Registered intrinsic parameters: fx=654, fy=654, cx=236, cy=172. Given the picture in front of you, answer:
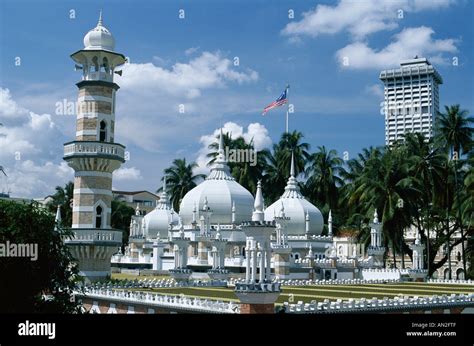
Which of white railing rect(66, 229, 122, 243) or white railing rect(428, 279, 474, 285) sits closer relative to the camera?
white railing rect(66, 229, 122, 243)

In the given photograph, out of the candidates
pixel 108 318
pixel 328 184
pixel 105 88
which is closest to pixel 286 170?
pixel 328 184

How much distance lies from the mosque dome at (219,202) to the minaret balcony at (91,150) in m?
20.7

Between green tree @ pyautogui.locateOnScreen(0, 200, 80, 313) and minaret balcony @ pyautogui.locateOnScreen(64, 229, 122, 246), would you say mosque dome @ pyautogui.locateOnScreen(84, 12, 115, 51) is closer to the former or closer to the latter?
minaret balcony @ pyautogui.locateOnScreen(64, 229, 122, 246)

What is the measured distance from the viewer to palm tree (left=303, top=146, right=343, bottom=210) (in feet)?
288

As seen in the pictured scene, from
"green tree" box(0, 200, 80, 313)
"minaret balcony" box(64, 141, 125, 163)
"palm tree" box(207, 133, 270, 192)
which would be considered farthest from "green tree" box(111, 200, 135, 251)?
"green tree" box(0, 200, 80, 313)

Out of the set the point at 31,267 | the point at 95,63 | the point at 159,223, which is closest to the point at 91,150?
the point at 95,63

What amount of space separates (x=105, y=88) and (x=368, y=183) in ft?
105

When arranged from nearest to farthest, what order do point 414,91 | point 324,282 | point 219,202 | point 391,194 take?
1. point 324,282
2. point 391,194
3. point 219,202
4. point 414,91

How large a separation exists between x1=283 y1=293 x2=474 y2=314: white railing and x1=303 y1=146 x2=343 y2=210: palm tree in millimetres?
52334

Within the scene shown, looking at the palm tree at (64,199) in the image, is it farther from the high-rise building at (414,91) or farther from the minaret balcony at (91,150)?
the high-rise building at (414,91)

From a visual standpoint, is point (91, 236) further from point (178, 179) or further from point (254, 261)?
point (178, 179)

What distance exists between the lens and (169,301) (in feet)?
104

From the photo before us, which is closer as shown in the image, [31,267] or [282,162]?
[31,267]

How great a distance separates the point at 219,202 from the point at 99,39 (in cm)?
2557
